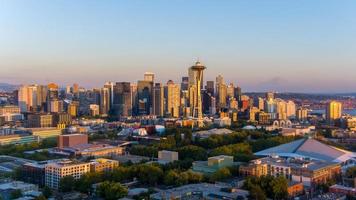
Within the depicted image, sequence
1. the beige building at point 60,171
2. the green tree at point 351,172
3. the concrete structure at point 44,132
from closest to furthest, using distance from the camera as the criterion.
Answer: the beige building at point 60,171
the green tree at point 351,172
the concrete structure at point 44,132

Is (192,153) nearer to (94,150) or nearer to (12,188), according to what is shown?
(94,150)

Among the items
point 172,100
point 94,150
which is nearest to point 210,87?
point 172,100

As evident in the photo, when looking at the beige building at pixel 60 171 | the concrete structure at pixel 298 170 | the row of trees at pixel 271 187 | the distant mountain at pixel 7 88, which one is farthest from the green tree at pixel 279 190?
the distant mountain at pixel 7 88

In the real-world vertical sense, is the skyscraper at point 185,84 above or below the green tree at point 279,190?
above

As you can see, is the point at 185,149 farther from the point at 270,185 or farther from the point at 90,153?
the point at 270,185

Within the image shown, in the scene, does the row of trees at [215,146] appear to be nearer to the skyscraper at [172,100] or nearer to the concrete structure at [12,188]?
the concrete structure at [12,188]

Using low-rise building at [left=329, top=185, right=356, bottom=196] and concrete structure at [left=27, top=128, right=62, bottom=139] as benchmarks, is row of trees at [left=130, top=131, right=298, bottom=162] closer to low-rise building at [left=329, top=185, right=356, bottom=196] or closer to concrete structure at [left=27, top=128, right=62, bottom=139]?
low-rise building at [left=329, top=185, right=356, bottom=196]
